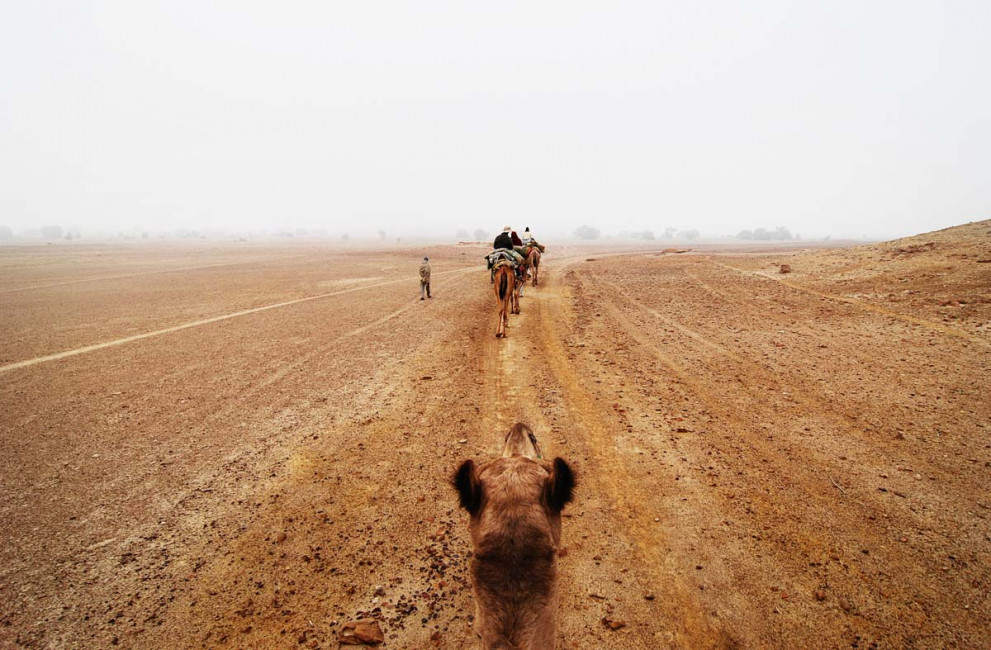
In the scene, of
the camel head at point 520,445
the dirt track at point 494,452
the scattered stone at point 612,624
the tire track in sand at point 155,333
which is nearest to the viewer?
the camel head at point 520,445

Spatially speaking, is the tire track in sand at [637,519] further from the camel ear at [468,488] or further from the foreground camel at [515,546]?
the camel ear at [468,488]

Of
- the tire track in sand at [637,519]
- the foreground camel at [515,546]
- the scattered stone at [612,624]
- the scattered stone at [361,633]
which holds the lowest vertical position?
the scattered stone at [361,633]

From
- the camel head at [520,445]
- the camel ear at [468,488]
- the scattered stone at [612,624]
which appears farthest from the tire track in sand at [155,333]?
the camel ear at [468,488]

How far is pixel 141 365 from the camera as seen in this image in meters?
9.44

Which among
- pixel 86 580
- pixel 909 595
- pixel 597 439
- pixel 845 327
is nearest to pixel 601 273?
pixel 845 327

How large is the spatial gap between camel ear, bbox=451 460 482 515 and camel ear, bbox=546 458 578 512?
0.43 m

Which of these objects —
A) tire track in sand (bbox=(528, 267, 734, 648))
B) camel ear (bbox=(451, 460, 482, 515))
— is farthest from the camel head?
tire track in sand (bbox=(528, 267, 734, 648))

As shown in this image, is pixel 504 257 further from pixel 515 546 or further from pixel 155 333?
pixel 155 333

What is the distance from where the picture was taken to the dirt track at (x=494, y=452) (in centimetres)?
330

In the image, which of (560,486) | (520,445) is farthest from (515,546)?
(520,445)

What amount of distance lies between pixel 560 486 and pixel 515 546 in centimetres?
49

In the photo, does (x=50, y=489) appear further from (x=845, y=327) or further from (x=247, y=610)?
(x=845, y=327)

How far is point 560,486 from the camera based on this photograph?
2.46 meters

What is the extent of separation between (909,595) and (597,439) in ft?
10.4
